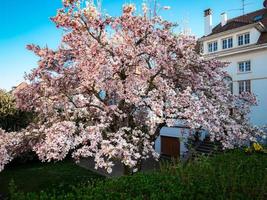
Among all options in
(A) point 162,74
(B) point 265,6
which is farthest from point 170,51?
(B) point 265,6

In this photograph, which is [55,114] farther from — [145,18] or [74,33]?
[145,18]

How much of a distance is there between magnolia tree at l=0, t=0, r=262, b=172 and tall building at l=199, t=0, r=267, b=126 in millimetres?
12720

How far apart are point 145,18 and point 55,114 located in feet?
21.9

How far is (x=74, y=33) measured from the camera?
14258mm

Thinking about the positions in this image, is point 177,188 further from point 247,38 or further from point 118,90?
point 247,38

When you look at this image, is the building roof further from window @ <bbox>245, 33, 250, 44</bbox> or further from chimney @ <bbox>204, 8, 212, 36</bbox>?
window @ <bbox>245, 33, 250, 44</bbox>

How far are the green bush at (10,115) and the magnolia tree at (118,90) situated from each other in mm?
12753

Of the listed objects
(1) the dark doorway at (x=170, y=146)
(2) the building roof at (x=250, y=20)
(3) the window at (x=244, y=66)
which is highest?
(2) the building roof at (x=250, y=20)

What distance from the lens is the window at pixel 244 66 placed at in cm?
2929

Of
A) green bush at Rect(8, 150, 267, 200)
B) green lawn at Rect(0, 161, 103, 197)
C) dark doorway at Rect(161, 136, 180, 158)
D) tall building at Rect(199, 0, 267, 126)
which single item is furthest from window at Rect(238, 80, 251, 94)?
green bush at Rect(8, 150, 267, 200)

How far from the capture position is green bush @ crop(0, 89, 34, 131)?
2752 centimetres

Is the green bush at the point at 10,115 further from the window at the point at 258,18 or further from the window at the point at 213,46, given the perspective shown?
the window at the point at 258,18

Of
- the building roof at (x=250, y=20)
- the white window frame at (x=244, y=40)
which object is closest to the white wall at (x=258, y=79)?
the white window frame at (x=244, y=40)

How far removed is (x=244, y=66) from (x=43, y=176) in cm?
2087
